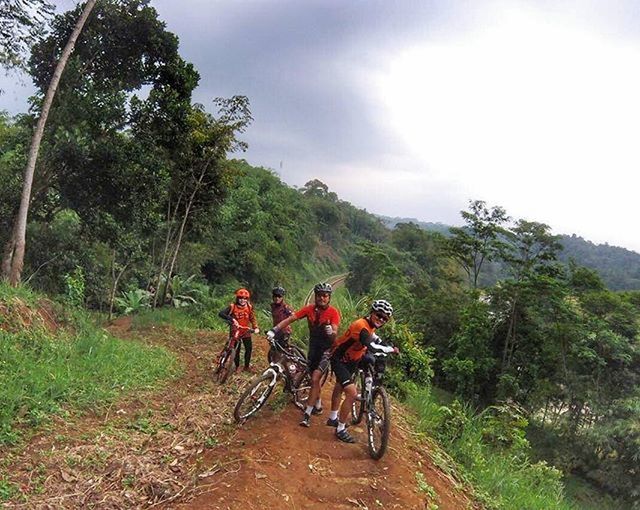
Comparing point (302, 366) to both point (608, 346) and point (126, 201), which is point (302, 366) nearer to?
point (126, 201)

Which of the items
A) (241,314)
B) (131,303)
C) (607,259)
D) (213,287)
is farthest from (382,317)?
(607,259)

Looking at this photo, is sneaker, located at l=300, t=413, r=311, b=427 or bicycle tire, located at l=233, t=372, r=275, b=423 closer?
sneaker, located at l=300, t=413, r=311, b=427

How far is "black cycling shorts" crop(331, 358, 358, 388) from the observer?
19.2 ft

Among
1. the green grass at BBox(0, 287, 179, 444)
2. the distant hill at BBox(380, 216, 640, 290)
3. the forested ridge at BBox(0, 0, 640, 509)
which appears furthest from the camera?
the distant hill at BBox(380, 216, 640, 290)

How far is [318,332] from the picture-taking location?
20.9 feet

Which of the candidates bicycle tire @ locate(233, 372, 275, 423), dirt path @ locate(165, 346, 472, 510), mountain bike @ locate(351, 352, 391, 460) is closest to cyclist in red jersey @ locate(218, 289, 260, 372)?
bicycle tire @ locate(233, 372, 275, 423)

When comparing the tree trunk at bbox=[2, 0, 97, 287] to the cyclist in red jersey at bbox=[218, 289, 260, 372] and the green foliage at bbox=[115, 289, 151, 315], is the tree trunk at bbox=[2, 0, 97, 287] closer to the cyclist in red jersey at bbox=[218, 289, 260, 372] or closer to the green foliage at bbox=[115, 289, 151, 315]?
the cyclist in red jersey at bbox=[218, 289, 260, 372]

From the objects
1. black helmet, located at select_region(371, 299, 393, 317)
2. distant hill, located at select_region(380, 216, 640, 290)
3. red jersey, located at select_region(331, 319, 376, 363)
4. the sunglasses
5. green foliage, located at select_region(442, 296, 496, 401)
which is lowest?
green foliage, located at select_region(442, 296, 496, 401)

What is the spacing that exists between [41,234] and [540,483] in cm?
1304

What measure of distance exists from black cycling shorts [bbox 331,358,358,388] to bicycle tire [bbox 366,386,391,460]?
1.12 ft

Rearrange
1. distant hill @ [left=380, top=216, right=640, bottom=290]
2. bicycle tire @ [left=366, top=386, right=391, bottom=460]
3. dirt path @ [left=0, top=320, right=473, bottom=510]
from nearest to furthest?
dirt path @ [left=0, top=320, right=473, bottom=510], bicycle tire @ [left=366, top=386, right=391, bottom=460], distant hill @ [left=380, top=216, right=640, bottom=290]

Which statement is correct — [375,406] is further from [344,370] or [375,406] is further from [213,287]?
[213,287]

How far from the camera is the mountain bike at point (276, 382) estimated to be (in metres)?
6.23

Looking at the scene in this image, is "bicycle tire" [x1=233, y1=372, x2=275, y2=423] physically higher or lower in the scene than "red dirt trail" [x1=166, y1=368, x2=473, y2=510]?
higher
